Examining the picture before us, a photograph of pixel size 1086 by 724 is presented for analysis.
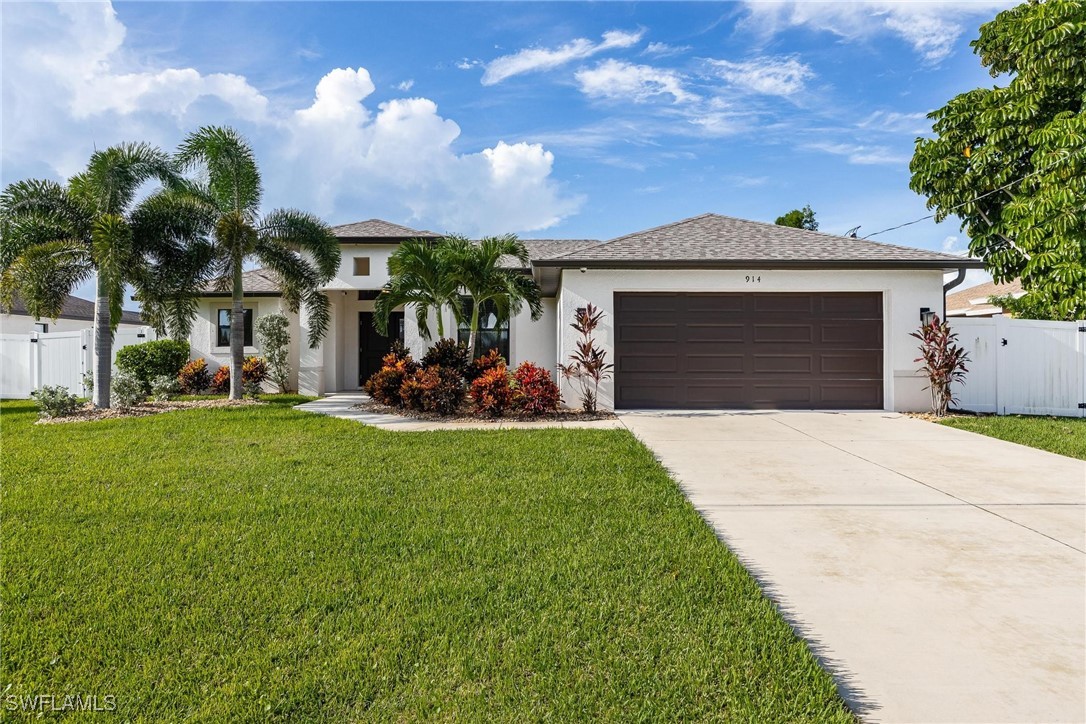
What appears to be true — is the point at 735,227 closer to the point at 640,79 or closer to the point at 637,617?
the point at 640,79

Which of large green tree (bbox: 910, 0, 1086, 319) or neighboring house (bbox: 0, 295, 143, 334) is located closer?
large green tree (bbox: 910, 0, 1086, 319)

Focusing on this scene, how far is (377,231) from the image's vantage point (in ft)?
52.3

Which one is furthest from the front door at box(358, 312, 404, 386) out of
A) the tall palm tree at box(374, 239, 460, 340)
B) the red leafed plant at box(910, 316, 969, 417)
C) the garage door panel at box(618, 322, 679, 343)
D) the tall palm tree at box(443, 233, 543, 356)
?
the red leafed plant at box(910, 316, 969, 417)

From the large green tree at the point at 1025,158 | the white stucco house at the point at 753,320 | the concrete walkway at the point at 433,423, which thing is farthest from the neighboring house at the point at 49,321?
the large green tree at the point at 1025,158

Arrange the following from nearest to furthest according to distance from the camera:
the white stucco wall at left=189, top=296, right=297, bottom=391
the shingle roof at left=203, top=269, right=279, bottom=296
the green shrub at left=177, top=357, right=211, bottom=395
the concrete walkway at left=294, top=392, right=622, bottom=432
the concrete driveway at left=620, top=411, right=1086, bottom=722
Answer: the concrete driveway at left=620, top=411, right=1086, bottom=722, the concrete walkway at left=294, top=392, right=622, bottom=432, the green shrub at left=177, top=357, right=211, bottom=395, the shingle roof at left=203, top=269, right=279, bottom=296, the white stucco wall at left=189, top=296, right=297, bottom=391

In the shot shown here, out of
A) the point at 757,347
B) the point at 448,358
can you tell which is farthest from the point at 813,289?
the point at 448,358

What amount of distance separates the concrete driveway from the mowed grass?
0.37 meters

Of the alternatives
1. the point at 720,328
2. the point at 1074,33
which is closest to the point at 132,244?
the point at 720,328

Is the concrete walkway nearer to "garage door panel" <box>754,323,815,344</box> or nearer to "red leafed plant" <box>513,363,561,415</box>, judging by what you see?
"red leafed plant" <box>513,363,561,415</box>

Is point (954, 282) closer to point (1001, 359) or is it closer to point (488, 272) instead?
point (1001, 359)

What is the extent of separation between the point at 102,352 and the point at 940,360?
17220 millimetres

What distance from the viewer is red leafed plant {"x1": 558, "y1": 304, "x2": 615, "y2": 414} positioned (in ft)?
35.7

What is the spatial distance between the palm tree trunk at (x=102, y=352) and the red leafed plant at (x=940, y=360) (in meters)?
16.7

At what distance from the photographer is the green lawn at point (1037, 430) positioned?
25.0ft
